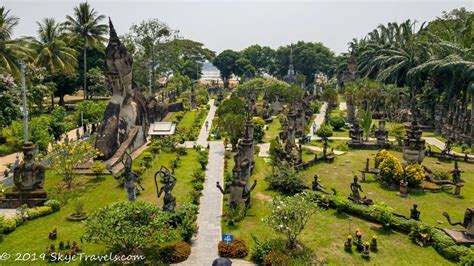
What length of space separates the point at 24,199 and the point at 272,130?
113 feet

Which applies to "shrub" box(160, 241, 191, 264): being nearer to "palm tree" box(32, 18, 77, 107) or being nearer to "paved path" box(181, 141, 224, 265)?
"paved path" box(181, 141, 224, 265)

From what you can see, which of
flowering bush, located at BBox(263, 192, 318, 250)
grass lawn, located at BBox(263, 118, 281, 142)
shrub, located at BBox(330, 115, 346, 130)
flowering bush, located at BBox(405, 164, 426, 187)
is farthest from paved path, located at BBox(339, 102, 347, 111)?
flowering bush, located at BBox(263, 192, 318, 250)

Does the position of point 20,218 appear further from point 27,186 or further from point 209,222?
point 209,222

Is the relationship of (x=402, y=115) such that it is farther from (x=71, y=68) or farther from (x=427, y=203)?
(x=71, y=68)

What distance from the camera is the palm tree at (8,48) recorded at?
3681 cm

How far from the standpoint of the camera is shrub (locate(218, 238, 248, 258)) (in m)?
17.7

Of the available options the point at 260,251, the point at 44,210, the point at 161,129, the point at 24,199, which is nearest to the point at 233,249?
the point at 260,251

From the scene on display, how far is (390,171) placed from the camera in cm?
2836

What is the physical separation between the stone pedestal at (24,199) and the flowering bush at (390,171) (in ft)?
74.7

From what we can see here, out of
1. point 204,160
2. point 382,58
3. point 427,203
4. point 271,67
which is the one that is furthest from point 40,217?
→ point 271,67

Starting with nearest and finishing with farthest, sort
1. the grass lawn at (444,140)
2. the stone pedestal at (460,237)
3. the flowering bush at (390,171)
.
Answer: the stone pedestal at (460,237) < the flowering bush at (390,171) < the grass lawn at (444,140)

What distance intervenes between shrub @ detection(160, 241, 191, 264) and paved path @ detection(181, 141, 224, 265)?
0.26 metres

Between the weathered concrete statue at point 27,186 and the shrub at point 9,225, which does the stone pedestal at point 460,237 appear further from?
the weathered concrete statue at point 27,186

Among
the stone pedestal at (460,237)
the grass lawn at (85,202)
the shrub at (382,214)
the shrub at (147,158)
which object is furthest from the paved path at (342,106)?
the stone pedestal at (460,237)
